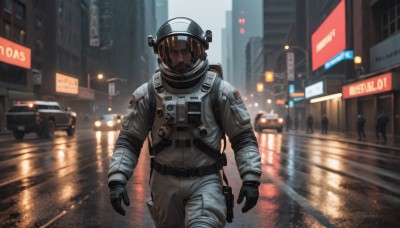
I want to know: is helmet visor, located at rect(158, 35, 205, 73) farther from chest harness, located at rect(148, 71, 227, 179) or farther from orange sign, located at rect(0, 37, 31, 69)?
orange sign, located at rect(0, 37, 31, 69)

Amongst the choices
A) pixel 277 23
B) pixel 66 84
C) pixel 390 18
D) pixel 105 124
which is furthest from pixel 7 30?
pixel 277 23

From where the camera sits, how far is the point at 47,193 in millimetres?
7969

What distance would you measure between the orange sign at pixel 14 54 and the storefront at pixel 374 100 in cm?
2750

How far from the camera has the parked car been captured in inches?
947

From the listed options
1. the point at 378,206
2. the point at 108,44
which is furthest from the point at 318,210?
the point at 108,44

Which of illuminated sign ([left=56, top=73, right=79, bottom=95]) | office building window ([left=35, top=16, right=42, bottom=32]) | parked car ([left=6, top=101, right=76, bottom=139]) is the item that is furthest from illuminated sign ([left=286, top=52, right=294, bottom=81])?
parked car ([left=6, top=101, right=76, bottom=139])

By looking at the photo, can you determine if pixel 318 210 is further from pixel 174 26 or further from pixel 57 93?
pixel 57 93

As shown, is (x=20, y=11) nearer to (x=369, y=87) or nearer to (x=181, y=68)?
(x=369, y=87)

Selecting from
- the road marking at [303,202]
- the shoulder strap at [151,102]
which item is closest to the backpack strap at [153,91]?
the shoulder strap at [151,102]

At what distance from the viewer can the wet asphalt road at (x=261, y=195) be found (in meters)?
5.90

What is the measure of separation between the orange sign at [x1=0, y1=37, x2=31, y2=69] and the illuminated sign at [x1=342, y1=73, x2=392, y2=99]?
27463 millimetres

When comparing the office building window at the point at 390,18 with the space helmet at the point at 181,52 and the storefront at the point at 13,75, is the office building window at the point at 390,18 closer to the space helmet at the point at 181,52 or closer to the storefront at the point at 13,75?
the storefront at the point at 13,75

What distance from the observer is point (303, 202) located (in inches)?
281

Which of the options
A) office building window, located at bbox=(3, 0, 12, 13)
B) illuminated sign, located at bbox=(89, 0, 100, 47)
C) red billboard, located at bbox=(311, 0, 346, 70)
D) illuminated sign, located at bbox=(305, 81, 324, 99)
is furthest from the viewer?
illuminated sign, located at bbox=(89, 0, 100, 47)
